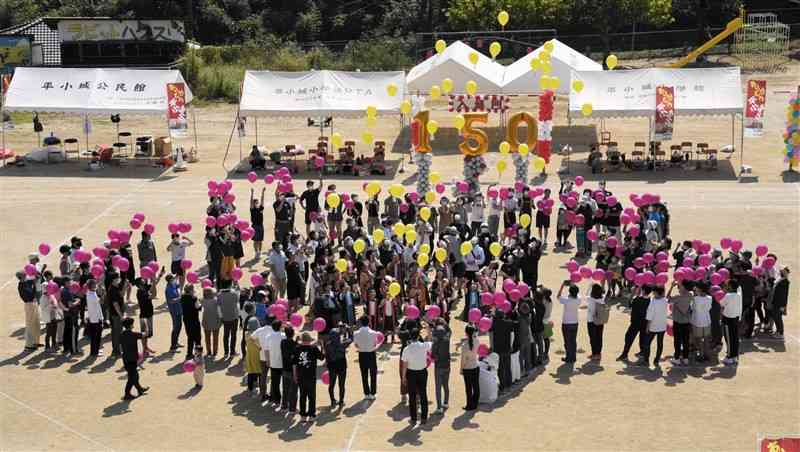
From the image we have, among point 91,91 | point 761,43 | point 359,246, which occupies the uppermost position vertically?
point 761,43

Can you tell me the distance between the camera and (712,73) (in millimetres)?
31266

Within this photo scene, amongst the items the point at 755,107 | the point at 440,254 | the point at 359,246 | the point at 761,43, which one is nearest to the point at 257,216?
the point at 359,246

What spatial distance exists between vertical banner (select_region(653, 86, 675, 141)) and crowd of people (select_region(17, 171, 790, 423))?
876 cm

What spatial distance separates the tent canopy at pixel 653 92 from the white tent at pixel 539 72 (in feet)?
5.22

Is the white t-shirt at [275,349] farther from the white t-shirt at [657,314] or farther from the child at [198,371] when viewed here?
the white t-shirt at [657,314]

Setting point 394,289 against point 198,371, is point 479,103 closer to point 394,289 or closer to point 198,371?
point 394,289

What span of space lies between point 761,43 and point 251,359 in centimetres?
4213

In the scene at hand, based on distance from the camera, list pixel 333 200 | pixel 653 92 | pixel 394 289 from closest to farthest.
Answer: pixel 394 289 → pixel 333 200 → pixel 653 92

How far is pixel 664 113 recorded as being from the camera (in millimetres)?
29781

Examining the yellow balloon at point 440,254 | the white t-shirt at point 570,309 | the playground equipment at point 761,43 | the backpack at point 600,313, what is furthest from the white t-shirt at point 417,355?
the playground equipment at point 761,43

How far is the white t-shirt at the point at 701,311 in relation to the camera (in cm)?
1606

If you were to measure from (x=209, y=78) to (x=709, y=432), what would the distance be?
34.3m

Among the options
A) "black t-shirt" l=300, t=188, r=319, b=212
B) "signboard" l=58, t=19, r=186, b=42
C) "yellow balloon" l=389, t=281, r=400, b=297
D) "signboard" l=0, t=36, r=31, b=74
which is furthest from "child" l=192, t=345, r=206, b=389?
"signboard" l=0, t=36, r=31, b=74

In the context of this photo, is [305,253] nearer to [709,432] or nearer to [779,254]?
[709,432]
